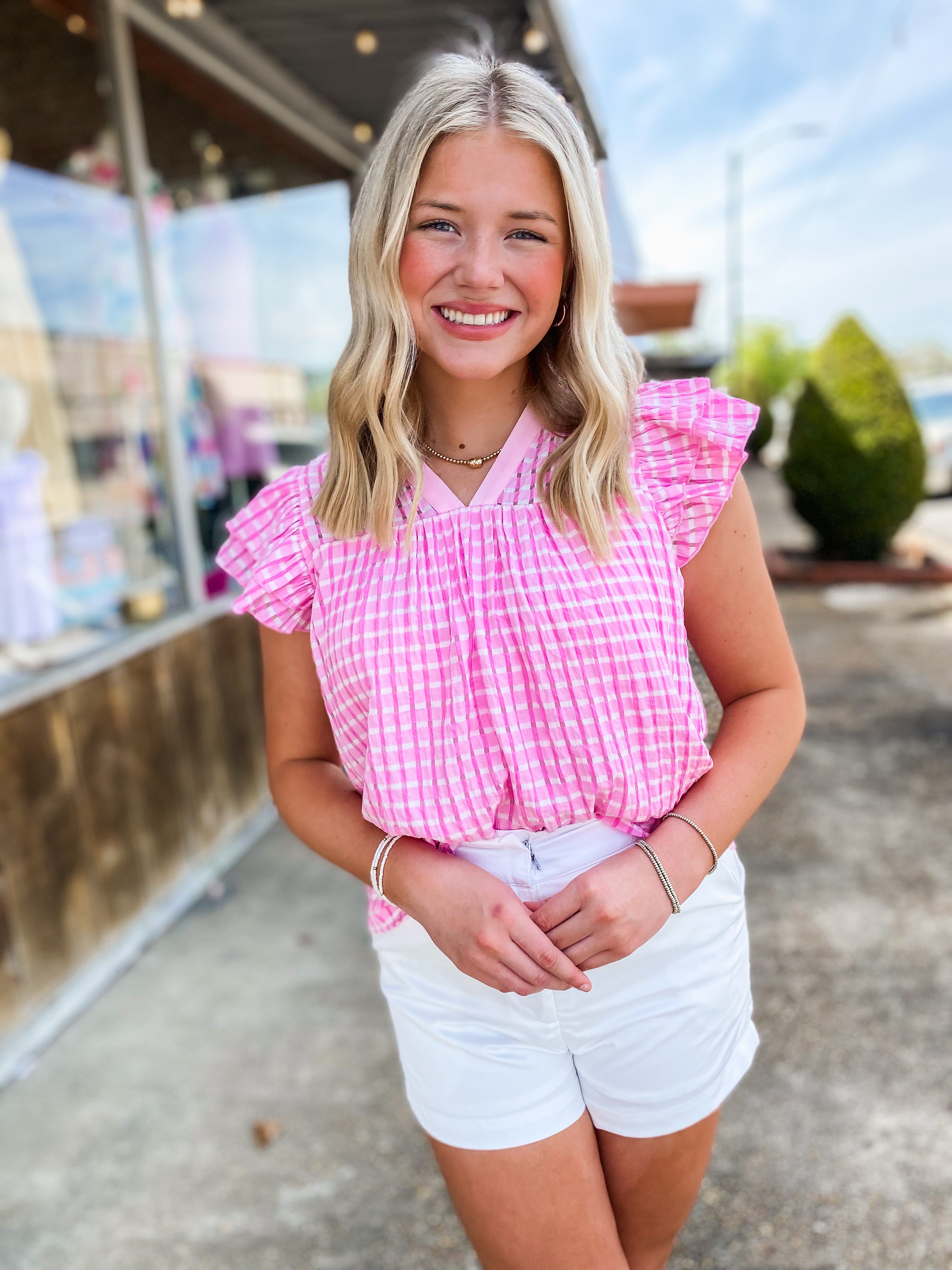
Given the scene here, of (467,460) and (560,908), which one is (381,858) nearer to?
(560,908)

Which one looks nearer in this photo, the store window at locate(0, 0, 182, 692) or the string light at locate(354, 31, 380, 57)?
the store window at locate(0, 0, 182, 692)

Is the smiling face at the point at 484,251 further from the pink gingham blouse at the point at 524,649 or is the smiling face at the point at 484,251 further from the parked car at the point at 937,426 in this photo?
the parked car at the point at 937,426

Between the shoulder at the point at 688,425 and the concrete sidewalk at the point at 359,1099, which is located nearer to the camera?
the shoulder at the point at 688,425

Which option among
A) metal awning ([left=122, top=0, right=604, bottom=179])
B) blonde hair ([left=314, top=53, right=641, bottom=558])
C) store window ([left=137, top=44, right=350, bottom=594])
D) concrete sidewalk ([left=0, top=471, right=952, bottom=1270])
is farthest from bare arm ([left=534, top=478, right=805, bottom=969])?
store window ([left=137, top=44, right=350, bottom=594])

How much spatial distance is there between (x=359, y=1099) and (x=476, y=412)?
1.84 metres

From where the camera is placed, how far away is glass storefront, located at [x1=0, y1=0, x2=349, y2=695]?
128 inches

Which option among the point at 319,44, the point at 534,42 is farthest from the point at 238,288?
the point at 534,42

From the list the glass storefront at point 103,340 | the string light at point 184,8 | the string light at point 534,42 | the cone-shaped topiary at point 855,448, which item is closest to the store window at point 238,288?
the glass storefront at point 103,340

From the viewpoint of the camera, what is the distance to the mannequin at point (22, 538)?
3137 millimetres

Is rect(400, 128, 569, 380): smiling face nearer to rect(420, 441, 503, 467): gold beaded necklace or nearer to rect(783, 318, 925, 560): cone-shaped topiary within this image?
rect(420, 441, 503, 467): gold beaded necklace

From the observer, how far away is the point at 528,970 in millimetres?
1134

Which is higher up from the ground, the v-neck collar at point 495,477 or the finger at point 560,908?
the v-neck collar at point 495,477

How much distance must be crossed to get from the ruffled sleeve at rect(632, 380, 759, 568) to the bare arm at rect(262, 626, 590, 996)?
49 cm

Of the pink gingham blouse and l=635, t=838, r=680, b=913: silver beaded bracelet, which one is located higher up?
the pink gingham blouse
